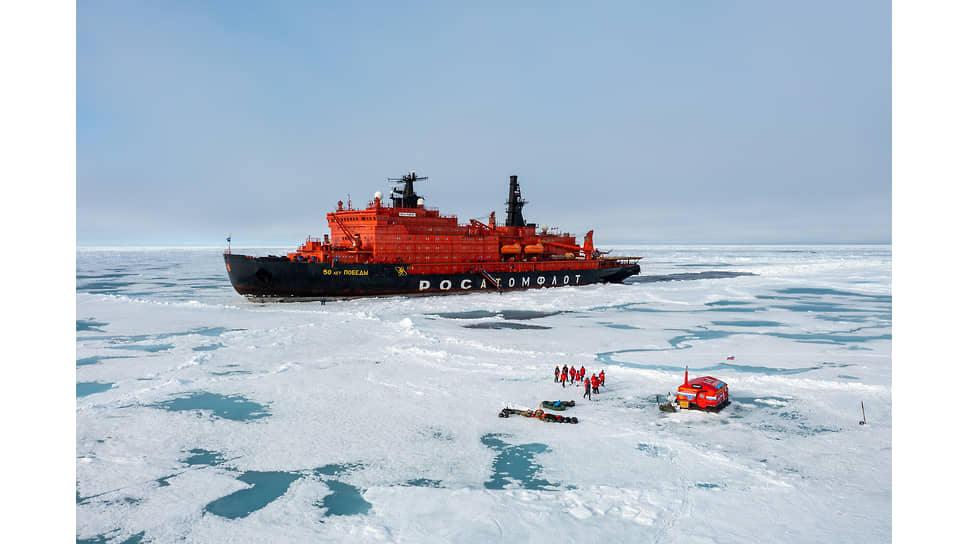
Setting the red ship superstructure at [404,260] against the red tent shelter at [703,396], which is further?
the red ship superstructure at [404,260]

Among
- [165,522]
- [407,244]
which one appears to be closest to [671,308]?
[407,244]

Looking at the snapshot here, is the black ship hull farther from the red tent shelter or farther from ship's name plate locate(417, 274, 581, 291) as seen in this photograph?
the red tent shelter

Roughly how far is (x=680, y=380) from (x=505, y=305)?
72.3ft

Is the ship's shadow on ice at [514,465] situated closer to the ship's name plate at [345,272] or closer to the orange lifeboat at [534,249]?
the ship's name plate at [345,272]

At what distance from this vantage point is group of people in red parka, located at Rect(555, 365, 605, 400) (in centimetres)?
1553

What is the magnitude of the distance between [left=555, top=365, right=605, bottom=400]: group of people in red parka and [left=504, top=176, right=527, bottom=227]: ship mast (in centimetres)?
4333

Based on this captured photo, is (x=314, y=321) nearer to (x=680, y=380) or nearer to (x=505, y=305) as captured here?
(x=505, y=305)

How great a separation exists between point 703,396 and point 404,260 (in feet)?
106

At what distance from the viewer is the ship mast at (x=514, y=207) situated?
6019 centimetres

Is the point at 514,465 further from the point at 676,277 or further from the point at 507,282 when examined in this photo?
the point at 676,277

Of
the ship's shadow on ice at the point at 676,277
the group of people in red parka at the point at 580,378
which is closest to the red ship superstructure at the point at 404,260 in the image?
the ship's shadow on ice at the point at 676,277

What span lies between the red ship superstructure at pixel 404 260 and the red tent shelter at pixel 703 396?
97.3 ft

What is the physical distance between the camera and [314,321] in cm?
2931
